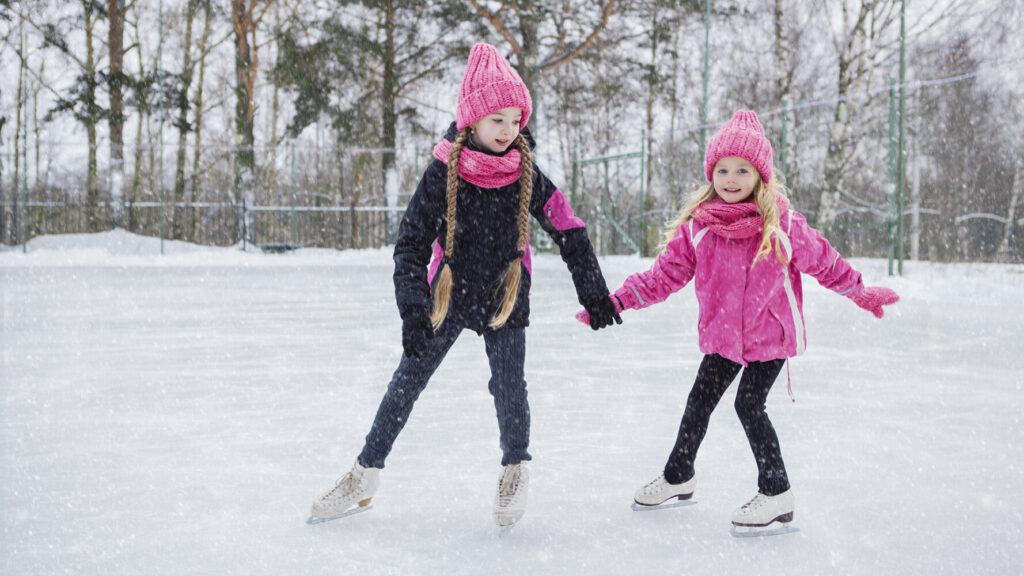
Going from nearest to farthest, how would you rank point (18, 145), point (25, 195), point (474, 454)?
point (474, 454) < point (25, 195) < point (18, 145)

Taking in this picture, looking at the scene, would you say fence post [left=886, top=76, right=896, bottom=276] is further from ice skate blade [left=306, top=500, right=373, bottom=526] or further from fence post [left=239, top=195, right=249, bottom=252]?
fence post [left=239, top=195, right=249, bottom=252]

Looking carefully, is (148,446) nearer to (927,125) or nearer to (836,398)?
(836,398)

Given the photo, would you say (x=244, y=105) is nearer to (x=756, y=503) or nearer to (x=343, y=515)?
(x=343, y=515)

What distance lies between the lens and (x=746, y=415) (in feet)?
7.82

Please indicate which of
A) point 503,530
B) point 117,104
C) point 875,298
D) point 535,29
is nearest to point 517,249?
point 503,530

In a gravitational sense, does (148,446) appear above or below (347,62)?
below

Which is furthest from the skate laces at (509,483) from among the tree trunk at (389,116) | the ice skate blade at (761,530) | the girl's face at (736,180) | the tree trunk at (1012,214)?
the tree trunk at (1012,214)

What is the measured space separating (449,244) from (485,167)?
0.21 m

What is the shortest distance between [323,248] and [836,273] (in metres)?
18.5

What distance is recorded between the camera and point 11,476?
9.46ft

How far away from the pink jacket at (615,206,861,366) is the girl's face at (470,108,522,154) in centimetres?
49

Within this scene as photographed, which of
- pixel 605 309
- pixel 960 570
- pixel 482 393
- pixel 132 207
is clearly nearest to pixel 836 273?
pixel 605 309

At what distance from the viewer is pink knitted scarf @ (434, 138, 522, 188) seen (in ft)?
7.50

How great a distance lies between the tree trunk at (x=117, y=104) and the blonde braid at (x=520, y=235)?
Result: 18865mm
